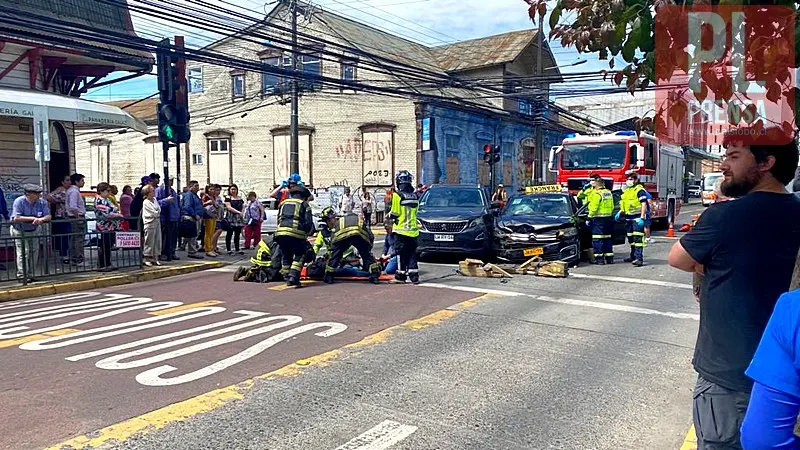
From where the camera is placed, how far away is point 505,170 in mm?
38969

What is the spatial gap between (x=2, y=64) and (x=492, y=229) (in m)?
11.4

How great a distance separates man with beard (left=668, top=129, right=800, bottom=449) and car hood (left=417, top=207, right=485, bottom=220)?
1118cm

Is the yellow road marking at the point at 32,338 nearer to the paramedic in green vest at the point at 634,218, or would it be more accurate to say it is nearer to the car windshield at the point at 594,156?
the paramedic in green vest at the point at 634,218

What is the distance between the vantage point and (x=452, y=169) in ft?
109

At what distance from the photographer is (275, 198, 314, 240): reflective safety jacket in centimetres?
1065

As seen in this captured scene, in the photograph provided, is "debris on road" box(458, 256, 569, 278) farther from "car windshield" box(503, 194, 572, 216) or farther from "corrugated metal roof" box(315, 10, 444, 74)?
"corrugated metal roof" box(315, 10, 444, 74)

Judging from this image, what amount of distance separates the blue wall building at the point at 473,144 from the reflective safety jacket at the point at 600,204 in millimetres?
17588

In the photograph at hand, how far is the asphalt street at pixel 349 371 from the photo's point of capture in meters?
4.64

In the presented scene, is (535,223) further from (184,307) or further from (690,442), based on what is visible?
(690,442)

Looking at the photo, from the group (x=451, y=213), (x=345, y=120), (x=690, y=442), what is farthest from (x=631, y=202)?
(x=345, y=120)

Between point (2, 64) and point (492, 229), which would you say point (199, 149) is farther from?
point (492, 229)

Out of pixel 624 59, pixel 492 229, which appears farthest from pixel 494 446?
pixel 492 229

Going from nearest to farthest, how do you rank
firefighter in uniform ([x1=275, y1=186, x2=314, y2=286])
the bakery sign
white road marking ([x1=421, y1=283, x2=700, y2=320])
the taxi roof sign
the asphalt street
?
the asphalt street → white road marking ([x1=421, y1=283, x2=700, y2=320]) → firefighter in uniform ([x1=275, y1=186, x2=314, y2=286]) → the bakery sign → the taxi roof sign

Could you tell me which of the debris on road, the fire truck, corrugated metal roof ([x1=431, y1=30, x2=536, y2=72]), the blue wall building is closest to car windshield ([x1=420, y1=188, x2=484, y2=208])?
the debris on road
